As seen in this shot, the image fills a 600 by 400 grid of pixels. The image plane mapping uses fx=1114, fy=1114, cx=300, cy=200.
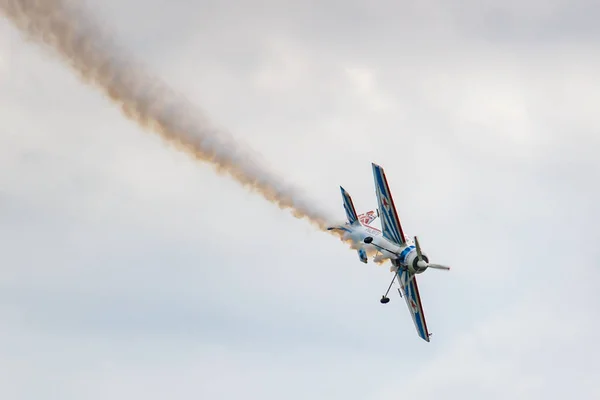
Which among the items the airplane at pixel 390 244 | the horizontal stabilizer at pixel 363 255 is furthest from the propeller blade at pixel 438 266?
the horizontal stabilizer at pixel 363 255

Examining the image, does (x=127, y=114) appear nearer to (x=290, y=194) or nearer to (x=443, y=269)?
(x=290, y=194)

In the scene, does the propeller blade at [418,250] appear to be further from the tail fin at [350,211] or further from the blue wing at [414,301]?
the tail fin at [350,211]

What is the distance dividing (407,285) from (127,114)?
2044cm

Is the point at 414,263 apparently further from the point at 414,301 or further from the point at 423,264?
the point at 414,301

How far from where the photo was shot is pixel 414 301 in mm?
64625

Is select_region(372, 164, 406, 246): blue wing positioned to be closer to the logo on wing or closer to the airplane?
the airplane

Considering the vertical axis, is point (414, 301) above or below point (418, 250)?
above

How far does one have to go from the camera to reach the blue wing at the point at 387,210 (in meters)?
61.8

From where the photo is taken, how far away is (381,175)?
6216cm

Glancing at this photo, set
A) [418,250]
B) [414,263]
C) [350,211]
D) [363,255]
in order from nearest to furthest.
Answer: [418,250], [414,263], [363,255], [350,211]

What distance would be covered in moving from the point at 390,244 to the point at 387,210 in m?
1.96

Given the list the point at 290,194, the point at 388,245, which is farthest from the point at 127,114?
the point at 388,245

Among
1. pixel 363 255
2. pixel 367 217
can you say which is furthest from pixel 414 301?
pixel 367 217

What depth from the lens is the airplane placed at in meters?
61.3
